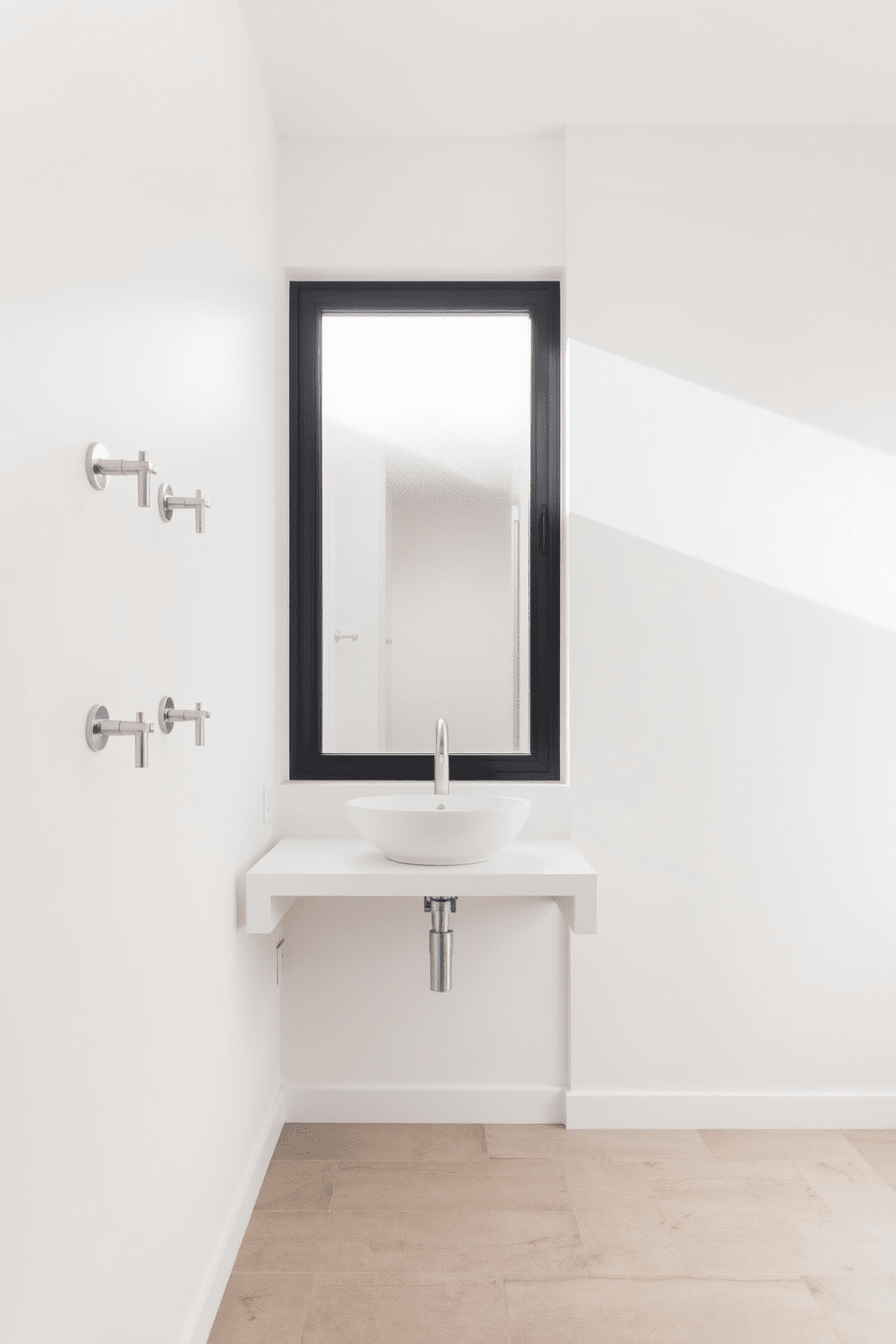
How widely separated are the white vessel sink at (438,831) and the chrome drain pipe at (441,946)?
0.54 ft

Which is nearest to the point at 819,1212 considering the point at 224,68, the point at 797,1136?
the point at 797,1136

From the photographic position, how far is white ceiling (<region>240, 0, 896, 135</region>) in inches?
80.7

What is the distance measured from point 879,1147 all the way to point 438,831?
143 cm

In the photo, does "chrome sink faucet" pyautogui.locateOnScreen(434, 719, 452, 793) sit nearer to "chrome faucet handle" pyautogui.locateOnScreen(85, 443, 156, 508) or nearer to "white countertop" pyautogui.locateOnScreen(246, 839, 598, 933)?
"white countertop" pyautogui.locateOnScreen(246, 839, 598, 933)

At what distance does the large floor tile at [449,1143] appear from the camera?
7.61ft

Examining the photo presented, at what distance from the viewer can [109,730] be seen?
1187mm

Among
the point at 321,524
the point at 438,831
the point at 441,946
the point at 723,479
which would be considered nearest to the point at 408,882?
the point at 438,831

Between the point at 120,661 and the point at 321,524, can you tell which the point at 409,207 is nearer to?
the point at 321,524

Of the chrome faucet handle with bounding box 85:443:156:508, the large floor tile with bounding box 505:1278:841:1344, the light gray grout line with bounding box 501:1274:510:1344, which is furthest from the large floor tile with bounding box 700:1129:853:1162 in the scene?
the chrome faucet handle with bounding box 85:443:156:508

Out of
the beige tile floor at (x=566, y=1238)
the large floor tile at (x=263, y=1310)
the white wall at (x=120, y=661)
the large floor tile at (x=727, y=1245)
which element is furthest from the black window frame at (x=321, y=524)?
the large floor tile at (x=263, y=1310)

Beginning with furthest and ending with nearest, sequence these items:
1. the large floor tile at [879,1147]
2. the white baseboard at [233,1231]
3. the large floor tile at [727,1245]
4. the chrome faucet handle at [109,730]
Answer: the large floor tile at [879,1147]
the large floor tile at [727,1245]
the white baseboard at [233,1231]
the chrome faucet handle at [109,730]

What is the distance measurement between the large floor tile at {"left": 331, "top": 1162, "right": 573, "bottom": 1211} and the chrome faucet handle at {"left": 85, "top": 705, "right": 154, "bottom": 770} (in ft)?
4.62

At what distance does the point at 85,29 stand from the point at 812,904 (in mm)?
2402

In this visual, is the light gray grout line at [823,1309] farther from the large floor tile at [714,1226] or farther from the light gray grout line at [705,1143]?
the light gray grout line at [705,1143]
